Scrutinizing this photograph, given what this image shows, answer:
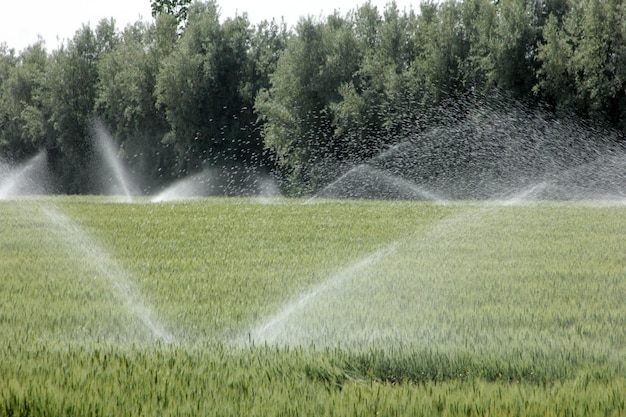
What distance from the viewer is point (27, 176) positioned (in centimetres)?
5769

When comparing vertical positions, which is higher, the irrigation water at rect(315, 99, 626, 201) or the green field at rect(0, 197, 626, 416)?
the green field at rect(0, 197, 626, 416)

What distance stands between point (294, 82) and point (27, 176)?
30.4m

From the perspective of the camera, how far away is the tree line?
2941 centimetres

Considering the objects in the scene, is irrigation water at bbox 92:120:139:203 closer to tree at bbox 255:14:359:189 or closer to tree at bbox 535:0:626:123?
tree at bbox 255:14:359:189

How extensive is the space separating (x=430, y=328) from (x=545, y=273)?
290 centimetres

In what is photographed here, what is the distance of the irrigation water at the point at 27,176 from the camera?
54.1 metres

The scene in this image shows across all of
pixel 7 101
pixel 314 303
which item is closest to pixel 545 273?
pixel 314 303

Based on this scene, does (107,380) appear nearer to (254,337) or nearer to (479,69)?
(254,337)

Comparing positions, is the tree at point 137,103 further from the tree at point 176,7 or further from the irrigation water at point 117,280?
the irrigation water at point 117,280

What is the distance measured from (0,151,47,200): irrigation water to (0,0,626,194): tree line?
122 centimetres

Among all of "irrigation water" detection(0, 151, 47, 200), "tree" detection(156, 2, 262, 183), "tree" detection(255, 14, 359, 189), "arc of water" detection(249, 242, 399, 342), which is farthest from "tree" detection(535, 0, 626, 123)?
"irrigation water" detection(0, 151, 47, 200)

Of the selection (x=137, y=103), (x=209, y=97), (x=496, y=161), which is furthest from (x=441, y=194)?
(x=137, y=103)

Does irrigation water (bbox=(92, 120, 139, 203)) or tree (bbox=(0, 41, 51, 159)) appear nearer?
irrigation water (bbox=(92, 120, 139, 203))

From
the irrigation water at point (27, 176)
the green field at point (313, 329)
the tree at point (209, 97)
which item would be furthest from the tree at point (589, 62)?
the irrigation water at point (27, 176)
